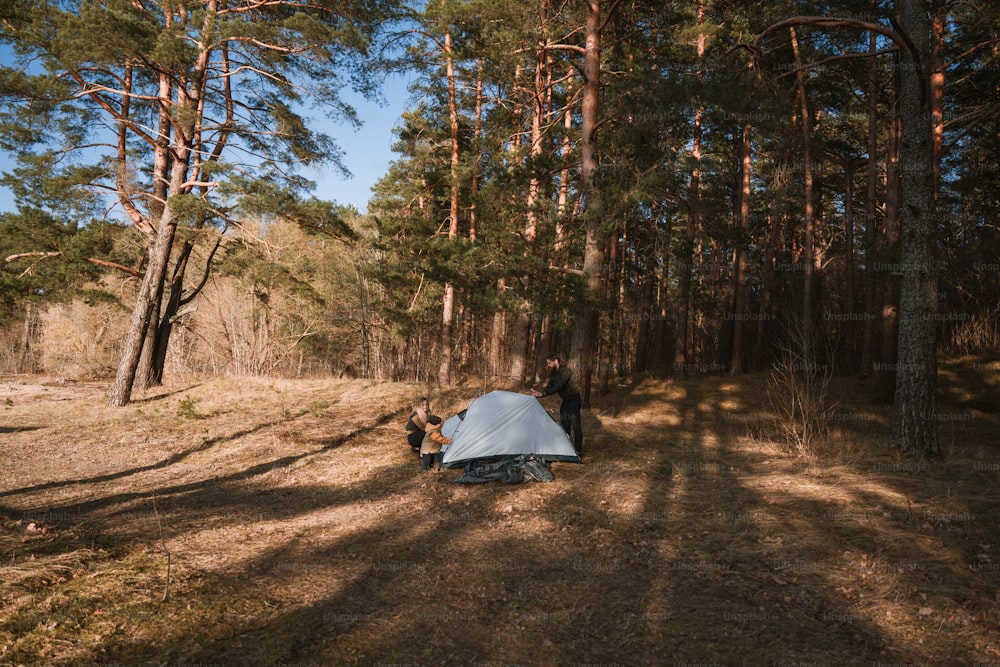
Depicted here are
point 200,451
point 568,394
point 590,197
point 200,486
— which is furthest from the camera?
point 590,197

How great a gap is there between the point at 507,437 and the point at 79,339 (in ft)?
91.6

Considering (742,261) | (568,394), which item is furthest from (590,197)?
(742,261)

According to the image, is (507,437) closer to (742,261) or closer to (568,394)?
(568,394)

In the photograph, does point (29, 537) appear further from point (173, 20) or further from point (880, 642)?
point (173, 20)

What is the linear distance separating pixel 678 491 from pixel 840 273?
19.0m

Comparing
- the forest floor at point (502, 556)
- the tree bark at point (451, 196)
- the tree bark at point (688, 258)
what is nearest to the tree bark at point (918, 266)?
the forest floor at point (502, 556)

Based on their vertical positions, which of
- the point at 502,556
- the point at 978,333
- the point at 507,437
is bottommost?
the point at 502,556

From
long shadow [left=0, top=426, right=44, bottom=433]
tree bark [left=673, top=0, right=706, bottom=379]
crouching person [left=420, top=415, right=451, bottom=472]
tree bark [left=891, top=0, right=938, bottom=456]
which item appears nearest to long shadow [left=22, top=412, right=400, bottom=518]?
crouching person [left=420, top=415, right=451, bottom=472]

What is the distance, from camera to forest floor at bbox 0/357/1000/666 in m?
4.11

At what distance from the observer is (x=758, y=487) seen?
25.7 feet

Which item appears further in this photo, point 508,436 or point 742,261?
point 742,261

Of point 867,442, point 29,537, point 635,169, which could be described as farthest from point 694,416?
point 29,537

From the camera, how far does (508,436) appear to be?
9156mm

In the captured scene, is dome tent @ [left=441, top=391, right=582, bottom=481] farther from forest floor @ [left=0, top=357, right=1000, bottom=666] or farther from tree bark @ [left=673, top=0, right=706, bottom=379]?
tree bark @ [left=673, top=0, right=706, bottom=379]
